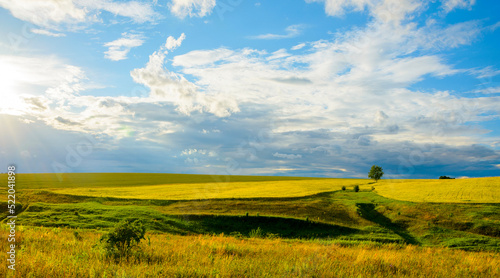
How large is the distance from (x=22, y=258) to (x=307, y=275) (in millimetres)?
8920

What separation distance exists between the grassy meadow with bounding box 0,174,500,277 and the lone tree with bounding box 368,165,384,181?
43850 mm

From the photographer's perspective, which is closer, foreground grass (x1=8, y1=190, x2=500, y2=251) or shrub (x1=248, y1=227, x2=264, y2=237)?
foreground grass (x1=8, y1=190, x2=500, y2=251)

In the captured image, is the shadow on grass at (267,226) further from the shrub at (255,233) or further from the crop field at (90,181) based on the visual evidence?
the crop field at (90,181)

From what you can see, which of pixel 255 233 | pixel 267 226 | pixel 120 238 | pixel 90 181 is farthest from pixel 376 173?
pixel 120 238

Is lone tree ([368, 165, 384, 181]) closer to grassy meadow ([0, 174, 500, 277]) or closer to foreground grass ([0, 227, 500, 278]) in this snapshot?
grassy meadow ([0, 174, 500, 277])

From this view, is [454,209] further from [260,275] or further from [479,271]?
[260,275]

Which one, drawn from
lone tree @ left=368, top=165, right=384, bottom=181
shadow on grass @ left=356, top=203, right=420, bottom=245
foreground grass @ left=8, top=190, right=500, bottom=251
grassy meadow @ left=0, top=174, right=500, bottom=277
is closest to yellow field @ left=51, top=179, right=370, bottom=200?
grassy meadow @ left=0, top=174, right=500, bottom=277

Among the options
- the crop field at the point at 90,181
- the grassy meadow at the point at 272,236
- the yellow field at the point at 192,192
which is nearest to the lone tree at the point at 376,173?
the yellow field at the point at 192,192

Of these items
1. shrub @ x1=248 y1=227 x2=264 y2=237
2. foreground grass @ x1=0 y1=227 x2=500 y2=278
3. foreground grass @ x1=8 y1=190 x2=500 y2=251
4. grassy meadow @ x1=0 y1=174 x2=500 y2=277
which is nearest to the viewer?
foreground grass @ x1=0 y1=227 x2=500 y2=278

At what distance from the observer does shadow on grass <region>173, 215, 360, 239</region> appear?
34.9 meters

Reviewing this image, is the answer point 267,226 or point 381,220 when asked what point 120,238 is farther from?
point 381,220

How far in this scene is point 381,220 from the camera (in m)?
40.9

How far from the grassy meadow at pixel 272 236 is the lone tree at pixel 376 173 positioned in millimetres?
43850

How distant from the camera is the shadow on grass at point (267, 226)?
34875 millimetres
